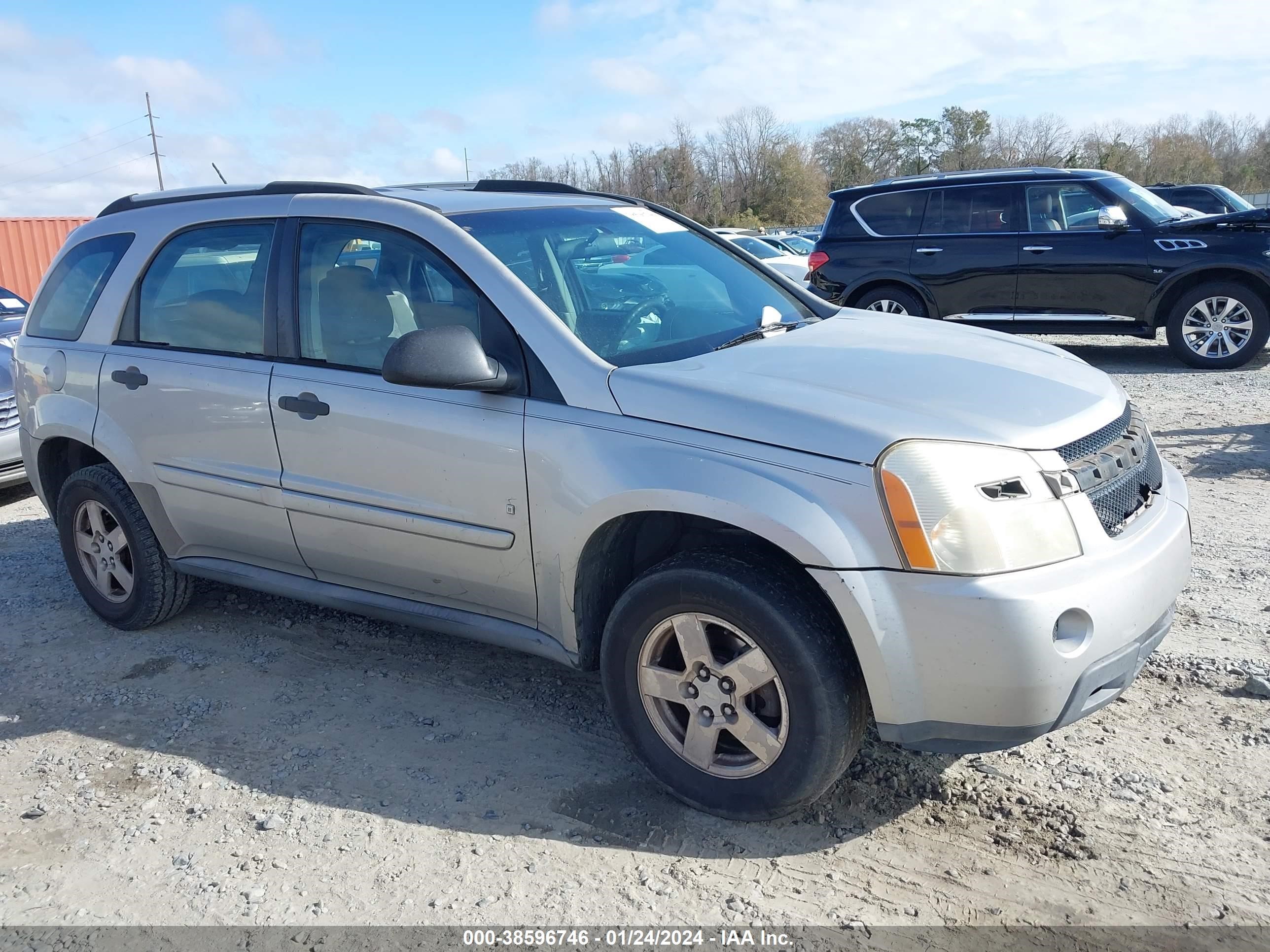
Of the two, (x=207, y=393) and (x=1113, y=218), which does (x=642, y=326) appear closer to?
(x=207, y=393)

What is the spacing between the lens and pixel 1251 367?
9977mm

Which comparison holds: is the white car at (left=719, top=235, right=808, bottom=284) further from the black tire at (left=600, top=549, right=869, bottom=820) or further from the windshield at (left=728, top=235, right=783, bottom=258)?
the black tire at (left=600, top=549, right=869, bottom=820)

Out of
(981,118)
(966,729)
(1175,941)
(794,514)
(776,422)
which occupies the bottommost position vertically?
(1175,941)

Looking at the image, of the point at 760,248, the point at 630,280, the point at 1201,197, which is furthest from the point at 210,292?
the point at 1201,197

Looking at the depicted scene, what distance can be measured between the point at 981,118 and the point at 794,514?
229ft

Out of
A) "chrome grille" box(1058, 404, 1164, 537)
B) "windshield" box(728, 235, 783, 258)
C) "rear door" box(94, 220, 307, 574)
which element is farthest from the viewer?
"windshield" box(728, 235, 783, 258)

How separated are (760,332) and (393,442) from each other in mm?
1343

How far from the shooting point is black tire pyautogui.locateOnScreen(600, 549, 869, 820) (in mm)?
2777

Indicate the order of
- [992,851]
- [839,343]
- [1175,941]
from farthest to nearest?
1. [839,343]
2. [992,851]
3. [1175,941]

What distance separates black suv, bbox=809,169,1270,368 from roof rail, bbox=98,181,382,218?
6839mm

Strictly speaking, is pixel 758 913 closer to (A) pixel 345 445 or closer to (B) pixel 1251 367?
(A) pixel 345 445

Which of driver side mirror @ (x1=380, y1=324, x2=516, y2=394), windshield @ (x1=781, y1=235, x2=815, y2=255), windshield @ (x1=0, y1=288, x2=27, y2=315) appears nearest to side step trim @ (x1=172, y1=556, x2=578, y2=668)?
driver side mirror @ (x1=380, y1=324, x2=516, y2=394)

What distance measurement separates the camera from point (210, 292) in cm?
421

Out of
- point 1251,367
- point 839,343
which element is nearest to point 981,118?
point 1251,367
